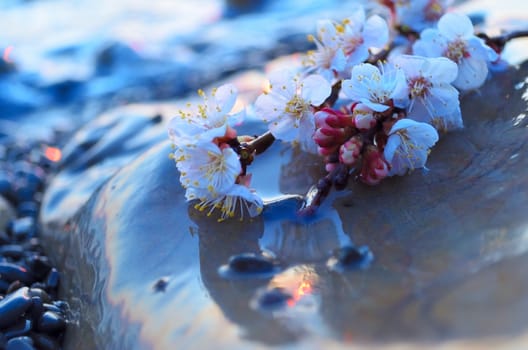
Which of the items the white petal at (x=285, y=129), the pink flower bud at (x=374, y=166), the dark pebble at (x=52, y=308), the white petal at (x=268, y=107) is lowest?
the dark pebble at (x=52, y=308)

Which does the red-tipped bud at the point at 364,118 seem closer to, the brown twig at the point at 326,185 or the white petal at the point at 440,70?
the brown twig at the point at 326,185

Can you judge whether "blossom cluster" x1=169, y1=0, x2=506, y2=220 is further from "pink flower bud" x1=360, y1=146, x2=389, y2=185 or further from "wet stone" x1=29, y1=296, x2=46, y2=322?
"wet stone" x1=29, y1=296, x2=46, y2=322

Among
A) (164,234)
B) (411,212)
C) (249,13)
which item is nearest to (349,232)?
(411,212)

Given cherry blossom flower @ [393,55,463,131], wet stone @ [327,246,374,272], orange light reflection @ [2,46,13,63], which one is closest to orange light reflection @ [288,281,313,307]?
wet stone @ [327,246,374,272]

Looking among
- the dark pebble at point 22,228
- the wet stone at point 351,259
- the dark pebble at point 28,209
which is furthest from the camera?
the dark pebble at point 28,209

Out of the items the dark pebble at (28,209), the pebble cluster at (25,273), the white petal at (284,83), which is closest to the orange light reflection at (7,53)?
the pebble cluster at (25,273)

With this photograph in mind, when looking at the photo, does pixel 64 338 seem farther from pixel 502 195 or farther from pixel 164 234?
→ pixel 502 195

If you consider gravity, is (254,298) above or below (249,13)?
above
